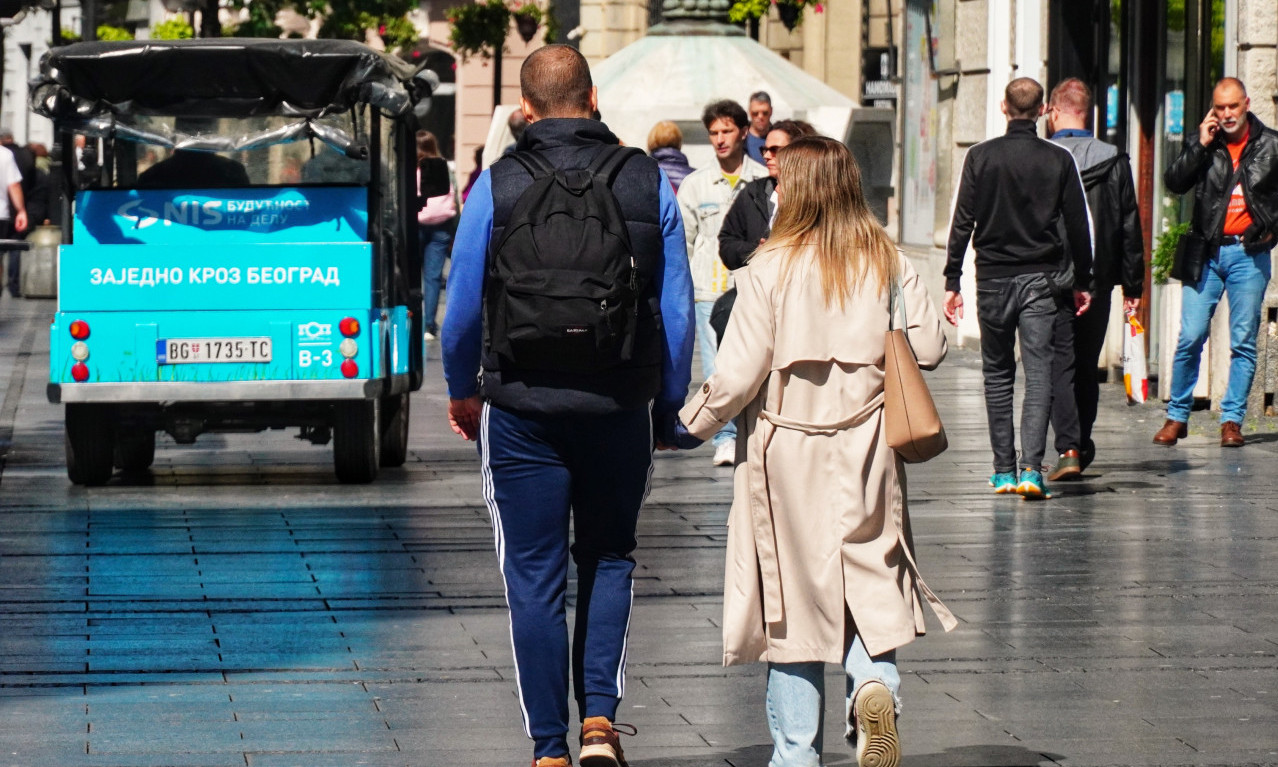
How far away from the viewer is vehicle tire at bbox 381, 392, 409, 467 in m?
11.9

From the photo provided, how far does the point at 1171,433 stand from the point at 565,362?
7814mm

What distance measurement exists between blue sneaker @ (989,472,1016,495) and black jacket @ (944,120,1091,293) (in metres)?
0.90

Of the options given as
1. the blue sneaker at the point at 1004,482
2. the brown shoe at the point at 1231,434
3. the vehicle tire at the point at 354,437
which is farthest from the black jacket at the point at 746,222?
the brown shoe at the point at 1231,434

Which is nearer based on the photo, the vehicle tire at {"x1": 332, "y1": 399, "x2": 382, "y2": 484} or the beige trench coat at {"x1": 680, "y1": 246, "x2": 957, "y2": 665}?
the beige trench coat at {"x1": 680, "y1": 246, "x2": 957, "y2": 665}

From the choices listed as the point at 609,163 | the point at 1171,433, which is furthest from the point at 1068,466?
the point at 609,163

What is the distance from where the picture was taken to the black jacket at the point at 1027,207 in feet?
33.9

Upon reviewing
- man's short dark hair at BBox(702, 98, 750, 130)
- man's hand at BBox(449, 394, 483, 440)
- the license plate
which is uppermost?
man's short dark hair at BBox(702, 98, 750, 130)

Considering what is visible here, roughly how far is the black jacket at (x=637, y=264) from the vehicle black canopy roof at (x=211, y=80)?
6.31m

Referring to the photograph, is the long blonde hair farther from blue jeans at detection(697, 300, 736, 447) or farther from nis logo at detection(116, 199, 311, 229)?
blue jeans at detection(697, 300, 736, 447)

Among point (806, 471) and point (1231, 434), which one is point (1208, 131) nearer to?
point (1231, 434)

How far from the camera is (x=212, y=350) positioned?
11.1 metres

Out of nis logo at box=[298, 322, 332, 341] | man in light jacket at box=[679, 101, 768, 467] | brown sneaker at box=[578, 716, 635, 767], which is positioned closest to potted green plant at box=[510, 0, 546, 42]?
man in light jacket at box=[679, 101, 768, 467]

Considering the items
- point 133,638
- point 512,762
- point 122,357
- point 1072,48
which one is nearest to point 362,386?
point 122,357

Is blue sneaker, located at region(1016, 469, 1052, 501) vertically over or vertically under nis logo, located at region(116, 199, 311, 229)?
under
